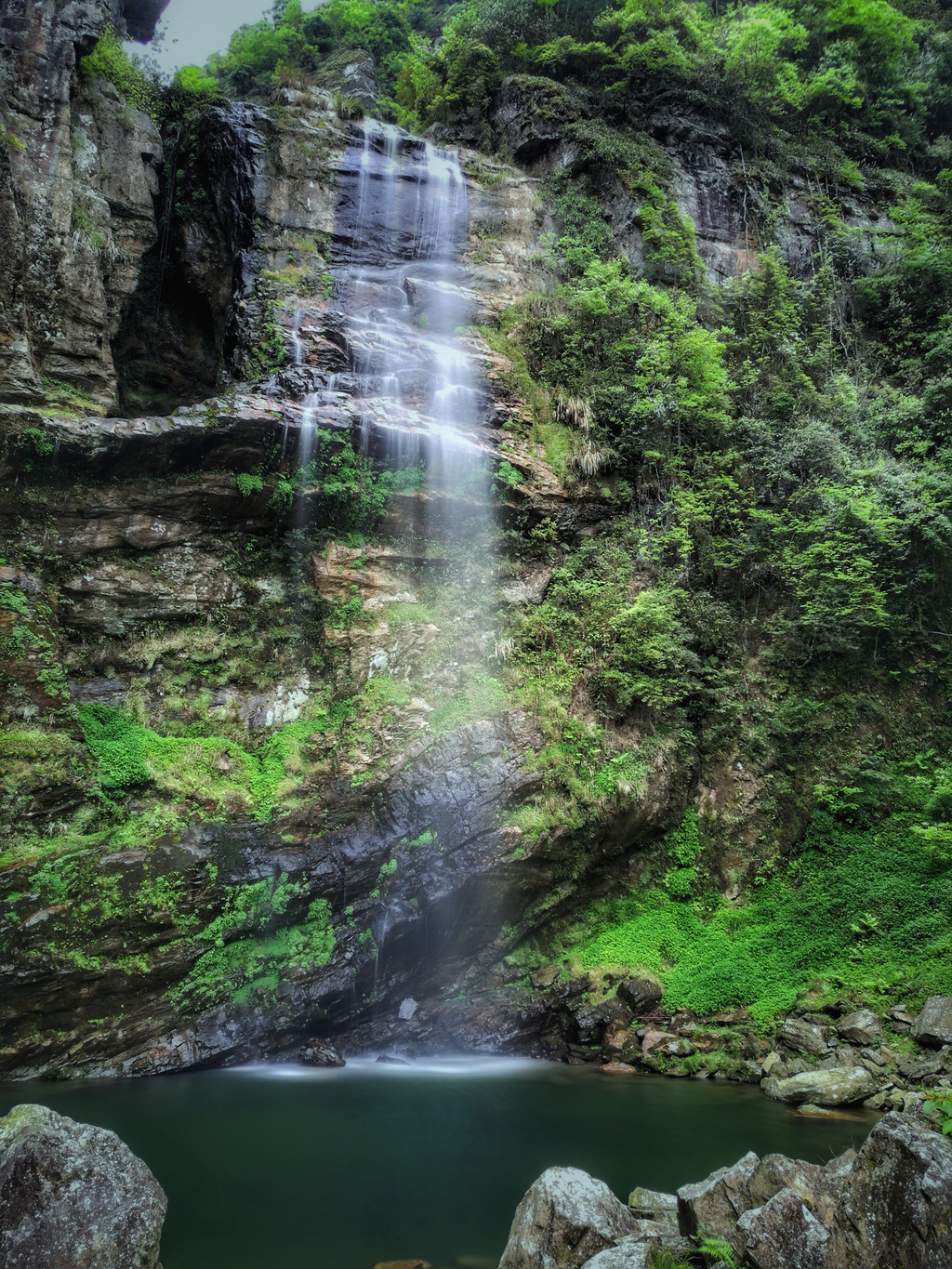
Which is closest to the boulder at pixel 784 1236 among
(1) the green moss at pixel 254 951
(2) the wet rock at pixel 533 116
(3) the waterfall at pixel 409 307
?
(1) the green moss at pixel 254 951

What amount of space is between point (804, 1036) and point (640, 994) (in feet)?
7.21

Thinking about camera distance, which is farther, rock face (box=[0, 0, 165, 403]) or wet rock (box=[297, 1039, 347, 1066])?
rock face (box=[0, 0, 165, 403])

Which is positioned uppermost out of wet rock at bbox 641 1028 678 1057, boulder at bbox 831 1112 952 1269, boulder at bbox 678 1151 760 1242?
boulder at bbox 831 1112 952 1269

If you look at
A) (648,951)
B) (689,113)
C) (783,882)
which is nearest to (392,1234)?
(648,951)

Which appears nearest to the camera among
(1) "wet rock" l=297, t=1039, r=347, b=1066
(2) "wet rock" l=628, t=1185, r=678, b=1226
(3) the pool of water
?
(2) "wet rock" l=628, t=1185, r=678, b=1226

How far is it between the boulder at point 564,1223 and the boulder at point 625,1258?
248mm

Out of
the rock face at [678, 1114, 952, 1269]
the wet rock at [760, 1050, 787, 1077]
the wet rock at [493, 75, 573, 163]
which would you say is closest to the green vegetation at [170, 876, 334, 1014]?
the wet rock at [760, 1050, 787, 1077]

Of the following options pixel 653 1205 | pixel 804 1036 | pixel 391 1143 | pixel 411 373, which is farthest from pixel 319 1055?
pixel 411 373

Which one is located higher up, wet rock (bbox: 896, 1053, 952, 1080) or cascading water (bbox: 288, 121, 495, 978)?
cascading water (bbox: 288, 121, 495, 978)

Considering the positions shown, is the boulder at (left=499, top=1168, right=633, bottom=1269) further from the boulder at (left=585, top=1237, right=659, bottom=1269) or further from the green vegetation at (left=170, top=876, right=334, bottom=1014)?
the green vegetation at (left=170, top=876, right=334, bottom=1014)

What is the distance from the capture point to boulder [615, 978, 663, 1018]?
9906mm

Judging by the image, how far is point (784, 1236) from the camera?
4.04m

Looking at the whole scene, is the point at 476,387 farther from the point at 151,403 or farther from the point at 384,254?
the point at 151,403

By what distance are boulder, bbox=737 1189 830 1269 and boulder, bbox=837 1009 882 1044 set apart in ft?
17.7
